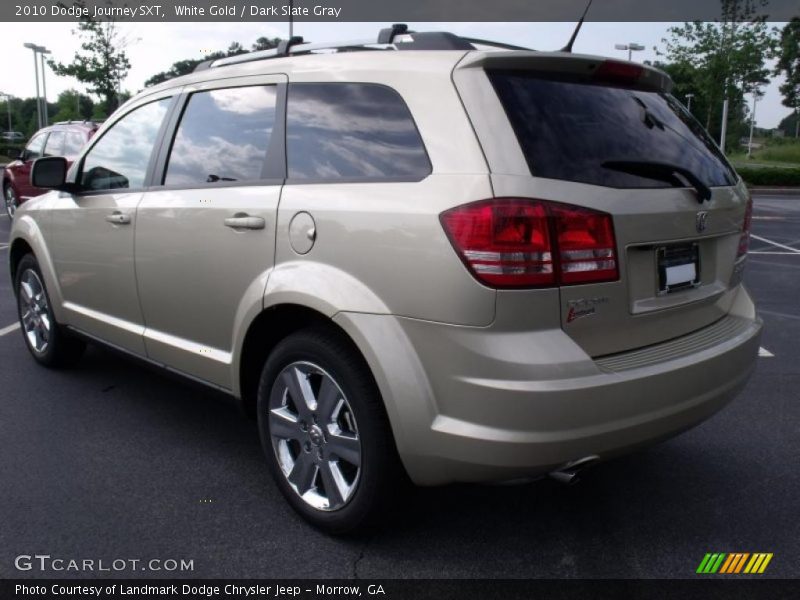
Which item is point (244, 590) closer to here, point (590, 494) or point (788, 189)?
point (590, 494)

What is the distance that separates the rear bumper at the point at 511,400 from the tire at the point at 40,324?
313 cm

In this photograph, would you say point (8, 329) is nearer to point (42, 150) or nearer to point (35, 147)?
point (42, 150)

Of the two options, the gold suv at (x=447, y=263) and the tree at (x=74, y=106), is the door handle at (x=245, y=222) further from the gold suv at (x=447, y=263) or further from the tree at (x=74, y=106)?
the tree at (x=74, y=106)

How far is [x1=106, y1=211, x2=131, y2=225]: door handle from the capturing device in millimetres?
3799

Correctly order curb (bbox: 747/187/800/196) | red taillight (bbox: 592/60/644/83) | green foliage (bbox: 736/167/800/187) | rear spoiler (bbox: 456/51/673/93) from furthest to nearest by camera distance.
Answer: green foliage (bbox: 736/167/800/187) < curb (bbox: 747/187/800/196) < red taillight (bbox: 592/60/644/83) < rear spoiler (bbox: 456/51/673/93)

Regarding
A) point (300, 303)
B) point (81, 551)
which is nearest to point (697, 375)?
point (300, 303)

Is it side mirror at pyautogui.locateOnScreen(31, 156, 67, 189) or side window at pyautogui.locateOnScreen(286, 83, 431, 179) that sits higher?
side window at pyautogui.locateOnScreen(286, 83, 431, 179)

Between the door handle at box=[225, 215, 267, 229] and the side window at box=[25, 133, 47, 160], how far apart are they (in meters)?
11.7

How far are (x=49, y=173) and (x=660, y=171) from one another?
3.37 metres

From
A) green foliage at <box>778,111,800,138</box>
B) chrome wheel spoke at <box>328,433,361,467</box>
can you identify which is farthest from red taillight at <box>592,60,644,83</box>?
green foliage at <box>778,111,800,138</box>

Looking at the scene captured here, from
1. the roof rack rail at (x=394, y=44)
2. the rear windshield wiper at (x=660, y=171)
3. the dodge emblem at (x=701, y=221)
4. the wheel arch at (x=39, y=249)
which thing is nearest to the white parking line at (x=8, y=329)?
the wheel arch at (x=39, y=249)

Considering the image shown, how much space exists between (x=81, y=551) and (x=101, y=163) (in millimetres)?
2329

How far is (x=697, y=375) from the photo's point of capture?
269cm

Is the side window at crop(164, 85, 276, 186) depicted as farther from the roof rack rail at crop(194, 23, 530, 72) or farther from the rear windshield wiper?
the rear windshield wiper
